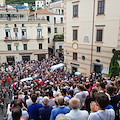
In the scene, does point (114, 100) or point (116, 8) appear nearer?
point (114, 100)

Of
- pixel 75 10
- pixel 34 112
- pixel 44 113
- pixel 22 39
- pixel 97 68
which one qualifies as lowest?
pixel 97 68

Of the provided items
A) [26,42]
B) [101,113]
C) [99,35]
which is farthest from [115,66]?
[26,42]

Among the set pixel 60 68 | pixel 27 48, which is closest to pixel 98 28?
pixel 60 68

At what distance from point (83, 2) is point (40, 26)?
15947mm

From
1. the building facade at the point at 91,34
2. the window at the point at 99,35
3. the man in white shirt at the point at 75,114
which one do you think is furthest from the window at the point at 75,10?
the man in white shirt at the point at 75,114

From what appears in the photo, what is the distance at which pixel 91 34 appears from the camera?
20.6 m

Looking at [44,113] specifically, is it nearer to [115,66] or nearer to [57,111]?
[57,111]

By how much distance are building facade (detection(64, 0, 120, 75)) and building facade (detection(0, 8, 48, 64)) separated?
40.0ft

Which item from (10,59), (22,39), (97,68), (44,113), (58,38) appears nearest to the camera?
(44,113)

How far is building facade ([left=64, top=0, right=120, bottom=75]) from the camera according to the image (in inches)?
719

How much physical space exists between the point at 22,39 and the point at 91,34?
18902mm

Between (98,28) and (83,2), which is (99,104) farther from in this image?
(83,2)

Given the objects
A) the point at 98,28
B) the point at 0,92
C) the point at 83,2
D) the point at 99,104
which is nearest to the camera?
the point at 99,104

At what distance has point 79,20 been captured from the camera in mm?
21844
